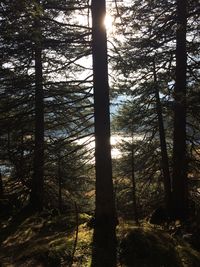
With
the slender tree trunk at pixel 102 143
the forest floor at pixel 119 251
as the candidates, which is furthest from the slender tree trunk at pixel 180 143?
the slender tree trunk at pixel 102 143

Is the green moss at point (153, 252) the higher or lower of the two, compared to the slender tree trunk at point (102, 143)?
lower

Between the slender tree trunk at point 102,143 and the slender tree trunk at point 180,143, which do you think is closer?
the slender tree trunk at point 102,143

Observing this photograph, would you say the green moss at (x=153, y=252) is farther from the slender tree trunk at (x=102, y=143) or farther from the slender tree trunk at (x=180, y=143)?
the slender tree trunk at (x=180, y=143)

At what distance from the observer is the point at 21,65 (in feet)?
41.4

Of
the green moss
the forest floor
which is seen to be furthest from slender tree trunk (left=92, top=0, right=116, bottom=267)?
the green moss

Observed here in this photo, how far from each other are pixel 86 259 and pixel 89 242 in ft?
2.29

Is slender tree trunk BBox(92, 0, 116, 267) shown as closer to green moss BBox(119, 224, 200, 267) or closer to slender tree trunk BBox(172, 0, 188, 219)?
green moss BBox(119, 224, 200, 267)

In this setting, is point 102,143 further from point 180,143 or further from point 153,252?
point 180,143

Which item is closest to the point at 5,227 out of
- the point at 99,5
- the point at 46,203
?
the point at 46,203

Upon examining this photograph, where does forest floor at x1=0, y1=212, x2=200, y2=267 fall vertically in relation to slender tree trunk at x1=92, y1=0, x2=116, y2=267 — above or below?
below

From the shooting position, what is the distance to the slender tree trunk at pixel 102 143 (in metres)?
7.66

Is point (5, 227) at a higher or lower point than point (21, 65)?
lower

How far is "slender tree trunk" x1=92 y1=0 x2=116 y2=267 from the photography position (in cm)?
766

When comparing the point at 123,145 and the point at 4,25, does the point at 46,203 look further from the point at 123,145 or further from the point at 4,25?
the point at 4,25
